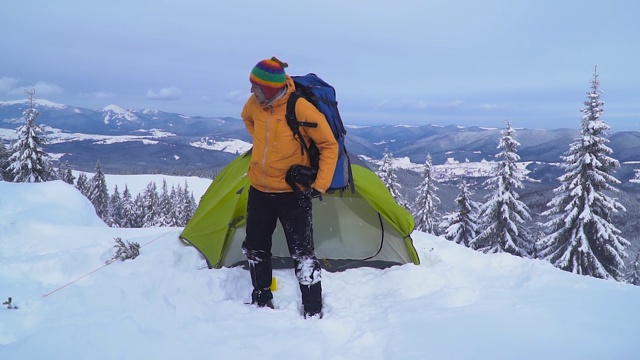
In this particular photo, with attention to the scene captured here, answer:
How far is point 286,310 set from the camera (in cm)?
403

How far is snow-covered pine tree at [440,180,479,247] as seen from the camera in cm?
1962

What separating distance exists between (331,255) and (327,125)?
9.44ft

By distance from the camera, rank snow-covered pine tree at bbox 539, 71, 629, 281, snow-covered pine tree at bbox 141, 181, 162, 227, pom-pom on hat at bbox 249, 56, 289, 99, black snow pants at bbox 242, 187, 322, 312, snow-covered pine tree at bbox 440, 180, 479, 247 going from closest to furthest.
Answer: pom-pom on hat at bbox 249, 56, 289, 99
black snow pants at bbox 242, 187, 322, 312
snow-covered pine tree at bbox 539, 71, 629, 281
snow-covered pine tree at bbox 440, 180, 479, 247
snow-covered pine tree at bbox 141, 181, 162, 227

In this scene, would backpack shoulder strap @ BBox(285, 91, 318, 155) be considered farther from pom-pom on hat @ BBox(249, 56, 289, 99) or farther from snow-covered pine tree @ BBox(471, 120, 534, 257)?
snow-covered pine tree @ BBox(471, 120, 534, 257)

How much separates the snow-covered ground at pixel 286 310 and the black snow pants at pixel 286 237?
259mm

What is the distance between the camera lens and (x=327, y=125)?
12.1ft

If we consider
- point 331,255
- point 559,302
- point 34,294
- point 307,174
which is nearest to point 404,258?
point 331,255

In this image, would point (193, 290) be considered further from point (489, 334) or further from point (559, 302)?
point (559, 302)

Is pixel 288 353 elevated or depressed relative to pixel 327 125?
depressed

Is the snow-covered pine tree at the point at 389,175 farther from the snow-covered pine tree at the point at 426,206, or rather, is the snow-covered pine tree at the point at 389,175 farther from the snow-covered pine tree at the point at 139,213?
the snow-covered pine tree at the point at 139,213

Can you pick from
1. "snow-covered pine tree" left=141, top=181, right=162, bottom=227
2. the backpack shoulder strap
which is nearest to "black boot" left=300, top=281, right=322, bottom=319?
the backpack shoulder strap

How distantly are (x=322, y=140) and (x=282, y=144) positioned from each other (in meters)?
0.43

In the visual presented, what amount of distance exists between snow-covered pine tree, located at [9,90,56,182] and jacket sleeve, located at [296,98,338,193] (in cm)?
2694

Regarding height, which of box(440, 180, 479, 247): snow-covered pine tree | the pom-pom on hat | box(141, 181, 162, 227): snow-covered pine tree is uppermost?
the pom-pom on hat
